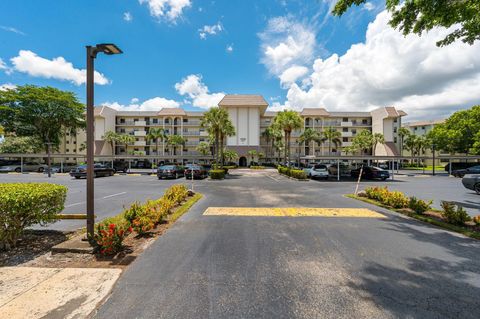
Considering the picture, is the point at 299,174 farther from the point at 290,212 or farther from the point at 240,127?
the point at 240,127

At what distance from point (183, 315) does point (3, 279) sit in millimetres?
3353

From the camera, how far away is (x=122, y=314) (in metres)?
2.72

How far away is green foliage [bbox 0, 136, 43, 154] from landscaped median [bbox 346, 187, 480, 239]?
49.6 meters

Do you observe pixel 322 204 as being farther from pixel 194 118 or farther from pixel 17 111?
pixel 17 111

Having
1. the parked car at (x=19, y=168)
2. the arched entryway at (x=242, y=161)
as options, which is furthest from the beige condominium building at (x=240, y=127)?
the parked car at (x=19, y=168)

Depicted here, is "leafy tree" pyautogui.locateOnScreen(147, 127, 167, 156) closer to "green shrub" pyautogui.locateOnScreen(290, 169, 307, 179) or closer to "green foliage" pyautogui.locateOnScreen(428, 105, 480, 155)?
"green shrub" pyautogui.locateOnScreen(290, 169, 307, 179)

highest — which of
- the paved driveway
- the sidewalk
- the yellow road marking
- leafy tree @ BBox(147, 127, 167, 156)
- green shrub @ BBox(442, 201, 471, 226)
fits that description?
leafy tree @ BBox(147, 127, 167, 156)

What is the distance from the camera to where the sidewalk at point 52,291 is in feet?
8.91

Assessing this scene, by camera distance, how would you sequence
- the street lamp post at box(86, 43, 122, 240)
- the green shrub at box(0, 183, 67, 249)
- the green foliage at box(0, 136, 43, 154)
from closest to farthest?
the green shrub at box(0, 183, 67, 249), the street lamp post at box(86, 43, 122, 240), the green foliage at box(0, 136, 43, 154)

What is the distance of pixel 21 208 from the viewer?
4.27 meters

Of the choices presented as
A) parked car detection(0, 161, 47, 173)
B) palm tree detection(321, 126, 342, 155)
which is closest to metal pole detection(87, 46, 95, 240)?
parked car detection(0, 161, 47, 173)

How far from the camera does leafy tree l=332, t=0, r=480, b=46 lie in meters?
6.38

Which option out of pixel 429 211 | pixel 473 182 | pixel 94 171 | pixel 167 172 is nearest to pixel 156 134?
pixel 94 171

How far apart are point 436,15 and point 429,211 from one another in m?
7.25
